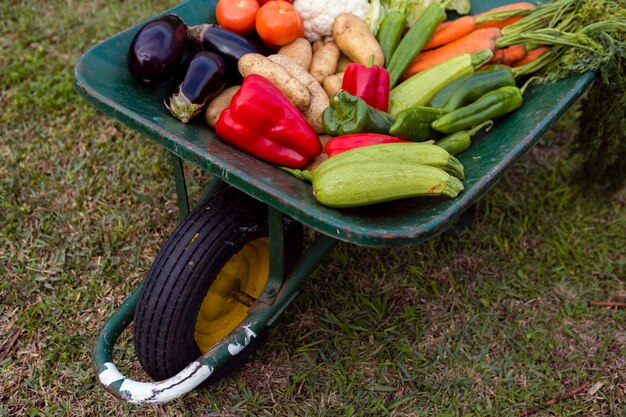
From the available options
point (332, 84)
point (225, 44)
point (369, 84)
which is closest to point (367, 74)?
point (369, 84)

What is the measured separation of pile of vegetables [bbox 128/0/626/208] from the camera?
1905 millimetres

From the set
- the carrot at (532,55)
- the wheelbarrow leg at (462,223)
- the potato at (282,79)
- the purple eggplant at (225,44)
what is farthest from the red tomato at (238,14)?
the wheelbarrow leg at (462,223)

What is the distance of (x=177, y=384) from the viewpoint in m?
1.85

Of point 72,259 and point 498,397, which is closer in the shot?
point 498,397

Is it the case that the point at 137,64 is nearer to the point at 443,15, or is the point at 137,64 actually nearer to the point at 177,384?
the point at 177,384

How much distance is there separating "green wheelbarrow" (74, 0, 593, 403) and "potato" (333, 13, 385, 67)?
0.53 metres

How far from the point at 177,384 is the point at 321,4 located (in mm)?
1559

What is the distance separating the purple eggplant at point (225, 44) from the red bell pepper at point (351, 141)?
51 cm

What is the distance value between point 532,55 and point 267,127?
1197 mm

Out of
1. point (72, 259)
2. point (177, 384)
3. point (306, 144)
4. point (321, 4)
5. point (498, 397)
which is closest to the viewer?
point (177, 384)

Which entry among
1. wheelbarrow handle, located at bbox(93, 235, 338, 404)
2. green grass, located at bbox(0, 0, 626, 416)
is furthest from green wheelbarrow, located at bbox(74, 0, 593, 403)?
green grass, located at bbox(0, 0, 626, 416)

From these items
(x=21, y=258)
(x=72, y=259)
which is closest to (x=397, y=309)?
(x=72, y=259)

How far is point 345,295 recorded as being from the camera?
2756 mm

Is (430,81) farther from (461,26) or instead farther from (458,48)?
(461,26)
